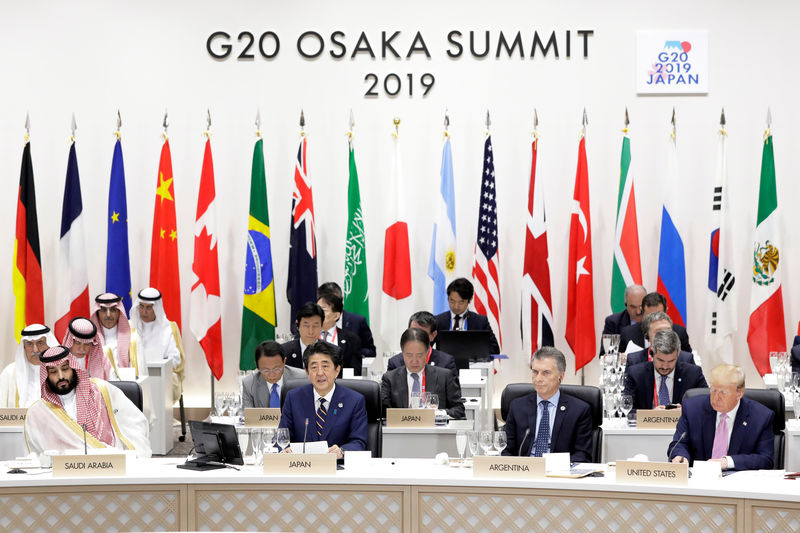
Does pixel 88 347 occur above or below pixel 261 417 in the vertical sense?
above

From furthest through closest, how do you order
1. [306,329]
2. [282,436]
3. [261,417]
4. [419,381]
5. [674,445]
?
[306,329]
[419,381]
[261,417]
[674,445]
[282,436]

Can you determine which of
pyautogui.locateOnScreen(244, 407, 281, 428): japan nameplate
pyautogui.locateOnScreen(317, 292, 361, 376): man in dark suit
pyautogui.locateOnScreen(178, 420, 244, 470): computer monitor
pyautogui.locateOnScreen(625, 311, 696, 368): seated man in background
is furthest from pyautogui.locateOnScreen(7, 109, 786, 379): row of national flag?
pyautogui.locateOnScreen(178, 420, 244, 470): computer monitor

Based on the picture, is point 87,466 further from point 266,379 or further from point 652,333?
point 652,333

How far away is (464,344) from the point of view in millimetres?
8031

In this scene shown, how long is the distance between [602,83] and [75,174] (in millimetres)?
4910

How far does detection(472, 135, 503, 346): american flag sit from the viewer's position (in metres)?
9.25

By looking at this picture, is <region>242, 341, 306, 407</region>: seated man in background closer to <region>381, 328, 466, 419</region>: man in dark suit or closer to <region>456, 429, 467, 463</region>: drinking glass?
<region>381, 328, 466, 419</region>: man in dark suit

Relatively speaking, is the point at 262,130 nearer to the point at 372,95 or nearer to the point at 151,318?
the point at 372,95

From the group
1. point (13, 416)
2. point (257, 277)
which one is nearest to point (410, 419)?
point (13, 416)

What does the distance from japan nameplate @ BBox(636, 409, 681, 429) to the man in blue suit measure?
1629 millimetres

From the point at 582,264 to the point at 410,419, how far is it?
367 centimetres

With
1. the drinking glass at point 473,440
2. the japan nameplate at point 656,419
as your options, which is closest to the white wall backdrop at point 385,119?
the japan nameplate at point 656,419

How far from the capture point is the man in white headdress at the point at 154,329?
8711 millimetres

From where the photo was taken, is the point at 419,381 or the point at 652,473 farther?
the point at 419,381
